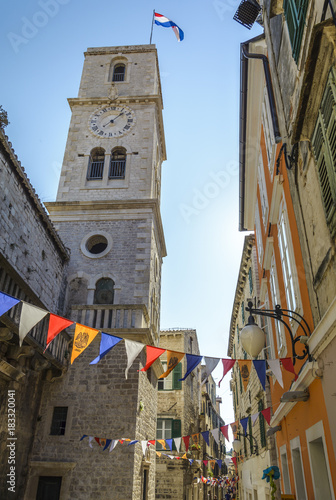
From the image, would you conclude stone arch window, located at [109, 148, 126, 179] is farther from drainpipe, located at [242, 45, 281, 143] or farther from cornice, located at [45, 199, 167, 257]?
drainpipe, located at [242, 45, 281, 143]

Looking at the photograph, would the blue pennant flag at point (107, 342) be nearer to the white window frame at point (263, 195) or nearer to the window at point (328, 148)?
the window at point (328, 148)

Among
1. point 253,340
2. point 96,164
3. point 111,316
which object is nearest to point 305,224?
point 253,340

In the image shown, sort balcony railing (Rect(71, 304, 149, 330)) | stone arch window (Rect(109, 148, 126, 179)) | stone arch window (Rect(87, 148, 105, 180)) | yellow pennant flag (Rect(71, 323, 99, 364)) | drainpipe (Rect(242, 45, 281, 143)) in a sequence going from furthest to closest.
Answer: stone arch window (Rect(87, 148, 105, 180)), stone arch window (Rect(109, 148, 126, 179)), balcony railing (Rect(71, 304, 149, 330)), drainpipe (Rect(242, 45, 281, 143)), yellow pennant flag (Rect(71, 323, 99, 364))

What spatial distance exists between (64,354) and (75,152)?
9597mm

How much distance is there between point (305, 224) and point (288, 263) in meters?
1.56

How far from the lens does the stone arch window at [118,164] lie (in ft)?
55.6

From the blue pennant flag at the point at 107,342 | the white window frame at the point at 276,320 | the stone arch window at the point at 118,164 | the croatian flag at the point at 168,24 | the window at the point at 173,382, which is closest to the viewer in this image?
the blue pennant flag at the point at 107,342

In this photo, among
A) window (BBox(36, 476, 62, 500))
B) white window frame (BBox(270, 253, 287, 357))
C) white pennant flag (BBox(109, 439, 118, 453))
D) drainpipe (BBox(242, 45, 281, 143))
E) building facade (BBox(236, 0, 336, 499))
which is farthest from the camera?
white pennant flag (BBox(109, 439, 118, 453))

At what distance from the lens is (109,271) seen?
14211 mm

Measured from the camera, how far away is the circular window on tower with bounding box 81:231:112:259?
1461 centimetres

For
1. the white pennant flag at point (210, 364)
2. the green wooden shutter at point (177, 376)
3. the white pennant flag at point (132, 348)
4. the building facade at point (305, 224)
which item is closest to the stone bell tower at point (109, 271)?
the building facade at point (305, 224)

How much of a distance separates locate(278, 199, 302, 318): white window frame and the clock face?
12.3 metres

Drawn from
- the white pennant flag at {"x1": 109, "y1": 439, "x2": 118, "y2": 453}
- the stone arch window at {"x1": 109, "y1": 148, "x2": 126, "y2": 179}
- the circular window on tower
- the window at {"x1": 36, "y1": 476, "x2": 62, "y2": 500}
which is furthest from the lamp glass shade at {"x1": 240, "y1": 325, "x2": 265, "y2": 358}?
the stone arch window at {"x1": 109, "y1": 148, "x2": 126, "y2": 179}

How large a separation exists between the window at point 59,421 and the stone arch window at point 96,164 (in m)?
9.48
